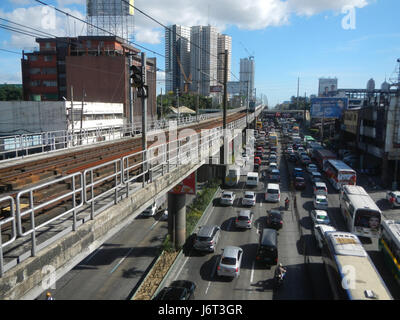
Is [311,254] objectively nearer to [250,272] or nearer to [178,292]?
[250,272]

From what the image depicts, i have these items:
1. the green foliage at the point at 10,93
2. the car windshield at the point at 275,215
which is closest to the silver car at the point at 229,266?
the car windshield at the point at 275,215

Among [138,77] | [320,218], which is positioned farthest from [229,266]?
[138,77]

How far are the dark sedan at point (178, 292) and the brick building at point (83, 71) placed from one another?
101 ft

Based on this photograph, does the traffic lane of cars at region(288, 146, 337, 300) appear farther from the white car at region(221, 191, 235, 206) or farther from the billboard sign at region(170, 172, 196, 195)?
the billboard sign at region(170, 172, 196, 195)

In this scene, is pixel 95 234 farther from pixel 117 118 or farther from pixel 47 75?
pixel 47 75

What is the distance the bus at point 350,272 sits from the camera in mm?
9039

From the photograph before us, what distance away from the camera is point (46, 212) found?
5.29m

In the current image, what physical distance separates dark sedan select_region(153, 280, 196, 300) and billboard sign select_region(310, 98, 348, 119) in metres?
38.5

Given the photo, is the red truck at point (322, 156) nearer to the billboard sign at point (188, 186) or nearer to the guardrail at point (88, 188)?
the guardrail at point (88, 188)

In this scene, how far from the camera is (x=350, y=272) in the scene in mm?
10047

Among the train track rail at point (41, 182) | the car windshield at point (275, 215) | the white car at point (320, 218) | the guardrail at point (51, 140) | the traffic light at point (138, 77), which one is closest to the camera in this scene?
the train track rail at point (41, 182)

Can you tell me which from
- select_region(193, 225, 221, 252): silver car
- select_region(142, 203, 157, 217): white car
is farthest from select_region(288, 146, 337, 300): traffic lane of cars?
select_region(142, 203, 157, 217): white car

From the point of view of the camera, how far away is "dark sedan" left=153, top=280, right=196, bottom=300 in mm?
Answer: 10852

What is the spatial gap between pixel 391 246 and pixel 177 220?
9.67 metres
